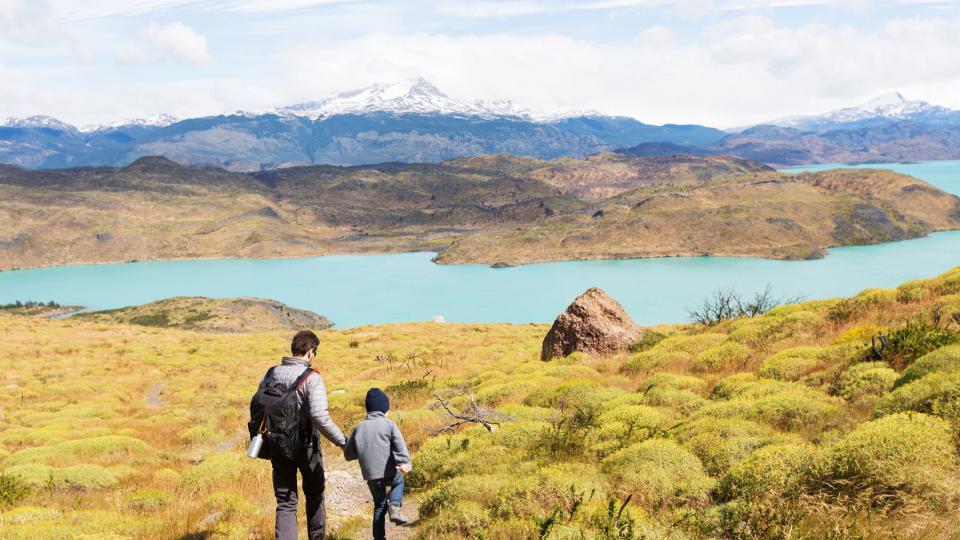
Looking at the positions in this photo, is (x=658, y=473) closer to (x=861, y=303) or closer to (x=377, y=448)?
(x=377, y=448)

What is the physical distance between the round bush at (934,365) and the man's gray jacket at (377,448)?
9.30 m

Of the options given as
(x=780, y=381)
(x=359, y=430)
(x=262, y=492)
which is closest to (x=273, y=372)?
(x=359, y=430)

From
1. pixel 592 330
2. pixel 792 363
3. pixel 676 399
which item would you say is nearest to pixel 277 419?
pixel 676 399

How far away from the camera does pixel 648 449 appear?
1047cm

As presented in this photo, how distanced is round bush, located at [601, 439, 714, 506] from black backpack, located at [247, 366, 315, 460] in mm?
4953

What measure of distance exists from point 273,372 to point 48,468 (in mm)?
10931

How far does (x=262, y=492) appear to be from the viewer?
42.1 ft

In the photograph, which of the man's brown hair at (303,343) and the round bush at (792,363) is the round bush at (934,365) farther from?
the man's brown hair at (303,343)

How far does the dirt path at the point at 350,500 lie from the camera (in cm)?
1010

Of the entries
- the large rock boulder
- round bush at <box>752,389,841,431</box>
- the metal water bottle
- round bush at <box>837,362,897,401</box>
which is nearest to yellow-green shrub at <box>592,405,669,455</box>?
round bush at <box>752,389,841,431</box>

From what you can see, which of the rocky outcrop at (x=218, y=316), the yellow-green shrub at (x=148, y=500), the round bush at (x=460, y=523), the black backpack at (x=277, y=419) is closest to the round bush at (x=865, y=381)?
the round bush at (x=460, y=523)

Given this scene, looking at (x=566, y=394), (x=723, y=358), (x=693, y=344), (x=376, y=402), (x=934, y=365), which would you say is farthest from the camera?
(x=693, y=344)

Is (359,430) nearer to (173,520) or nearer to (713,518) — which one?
(173,520)

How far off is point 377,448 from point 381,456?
13cm
